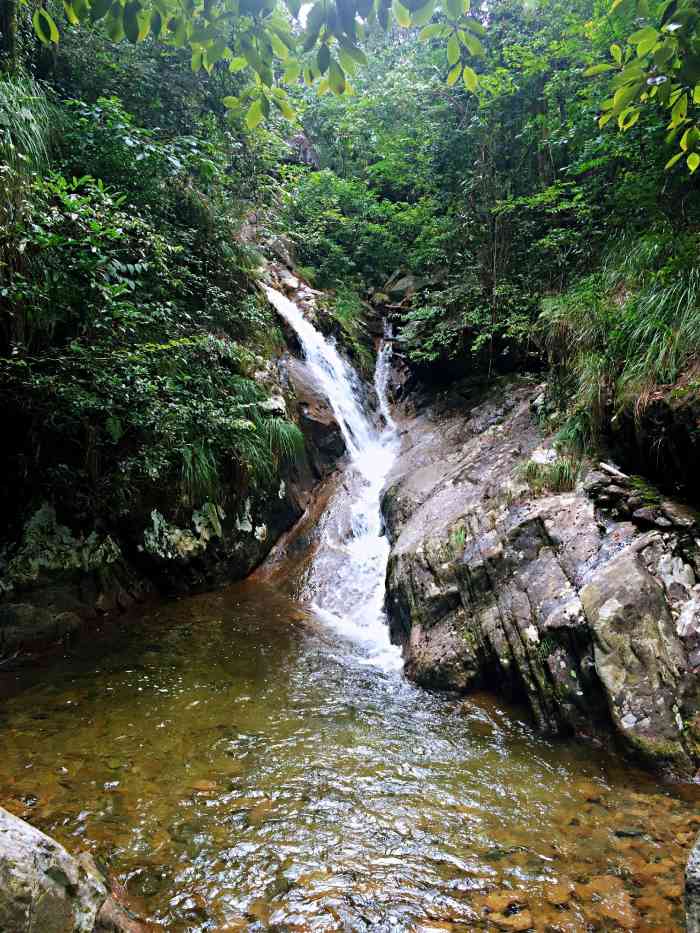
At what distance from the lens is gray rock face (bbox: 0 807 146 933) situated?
1460 mm

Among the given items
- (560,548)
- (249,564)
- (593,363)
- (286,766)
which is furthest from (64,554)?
(593,363)

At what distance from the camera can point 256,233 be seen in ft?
35.8

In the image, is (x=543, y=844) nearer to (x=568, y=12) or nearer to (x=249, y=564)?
(x=249, y=564)

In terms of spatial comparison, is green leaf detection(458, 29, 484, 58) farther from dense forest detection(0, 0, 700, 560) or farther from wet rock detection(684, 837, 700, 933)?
wet rock detection(684, 837, 700, 933)

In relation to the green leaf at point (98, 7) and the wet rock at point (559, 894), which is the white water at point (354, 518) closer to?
the wet rock at point (559, 894)

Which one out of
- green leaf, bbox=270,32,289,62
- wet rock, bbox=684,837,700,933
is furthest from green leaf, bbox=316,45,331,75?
wet rock, bbox=684,837,700,933

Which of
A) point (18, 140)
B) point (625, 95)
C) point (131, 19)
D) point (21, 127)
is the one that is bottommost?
point (625, 95)

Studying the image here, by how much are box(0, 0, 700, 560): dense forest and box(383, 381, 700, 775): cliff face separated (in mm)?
611

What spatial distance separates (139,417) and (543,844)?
4524 millimetres

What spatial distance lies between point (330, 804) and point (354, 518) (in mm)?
5071

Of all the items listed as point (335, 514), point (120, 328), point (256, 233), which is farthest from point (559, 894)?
point (256, 233)

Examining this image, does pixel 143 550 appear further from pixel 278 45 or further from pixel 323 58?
pixel 323 58

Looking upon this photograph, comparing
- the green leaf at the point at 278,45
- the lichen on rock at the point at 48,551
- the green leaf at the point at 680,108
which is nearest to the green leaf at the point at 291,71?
Answer: the green leaf at the point at 278,45

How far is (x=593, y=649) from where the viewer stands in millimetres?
3668
